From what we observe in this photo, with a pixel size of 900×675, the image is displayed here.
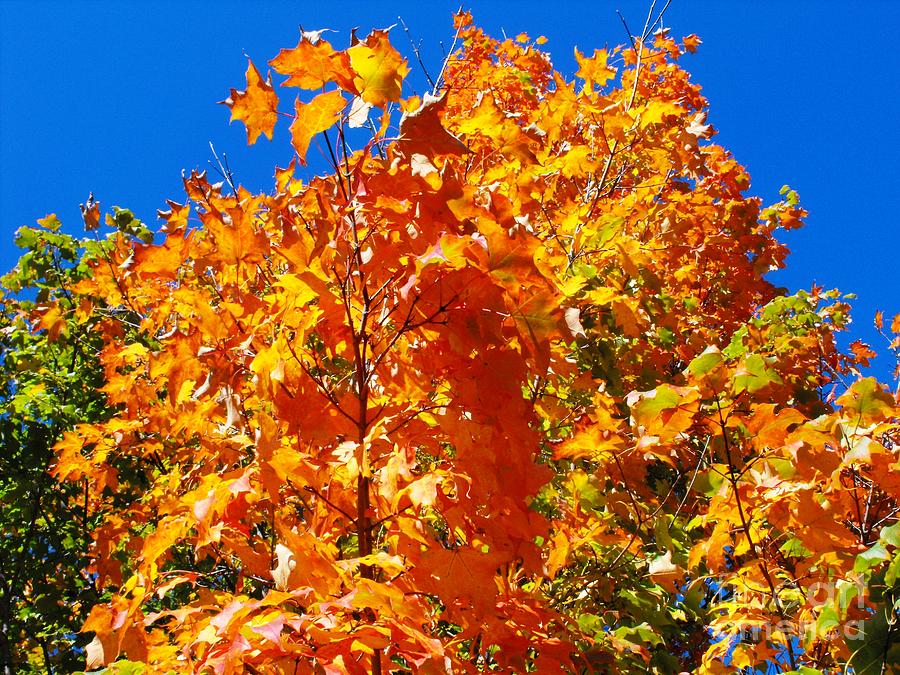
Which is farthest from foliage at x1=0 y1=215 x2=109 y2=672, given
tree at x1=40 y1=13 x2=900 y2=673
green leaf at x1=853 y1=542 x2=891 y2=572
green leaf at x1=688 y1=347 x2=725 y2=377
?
green leaf at x1=853 y1=542 x2=891 y2=572

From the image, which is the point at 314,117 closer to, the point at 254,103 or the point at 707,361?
the point at 254,103

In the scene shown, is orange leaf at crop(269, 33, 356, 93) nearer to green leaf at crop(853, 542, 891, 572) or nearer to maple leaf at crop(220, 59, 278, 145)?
maple leaf at crop(220, 59, 278, 145)

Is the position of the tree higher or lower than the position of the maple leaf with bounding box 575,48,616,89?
lower

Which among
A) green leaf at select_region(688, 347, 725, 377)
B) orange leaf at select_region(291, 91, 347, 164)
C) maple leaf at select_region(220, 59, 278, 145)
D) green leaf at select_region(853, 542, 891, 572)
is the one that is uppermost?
→ maple leaf at select_region(220, 59, 278, 145)

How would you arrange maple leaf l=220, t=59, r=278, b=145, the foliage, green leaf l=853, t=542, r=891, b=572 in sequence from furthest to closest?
the foliage → maple leaf l=220, t=59, r=278, b=145 → green leaf l=853, t=542, r=891, b=572

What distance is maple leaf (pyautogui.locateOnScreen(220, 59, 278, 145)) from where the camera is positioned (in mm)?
1766

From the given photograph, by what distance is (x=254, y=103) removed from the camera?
5.83 feet

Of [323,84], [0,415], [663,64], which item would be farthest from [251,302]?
[663,64]

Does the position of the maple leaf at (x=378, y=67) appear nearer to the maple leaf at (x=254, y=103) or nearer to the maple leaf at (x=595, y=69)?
the maple leaf at (x=254, y=103)

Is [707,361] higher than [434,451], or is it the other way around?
[707,361]

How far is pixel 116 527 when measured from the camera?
3.94 metres

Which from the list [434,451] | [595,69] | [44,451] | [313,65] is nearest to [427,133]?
[313,65]

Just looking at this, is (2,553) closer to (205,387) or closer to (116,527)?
(116,527)

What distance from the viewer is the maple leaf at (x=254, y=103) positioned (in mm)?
1766
